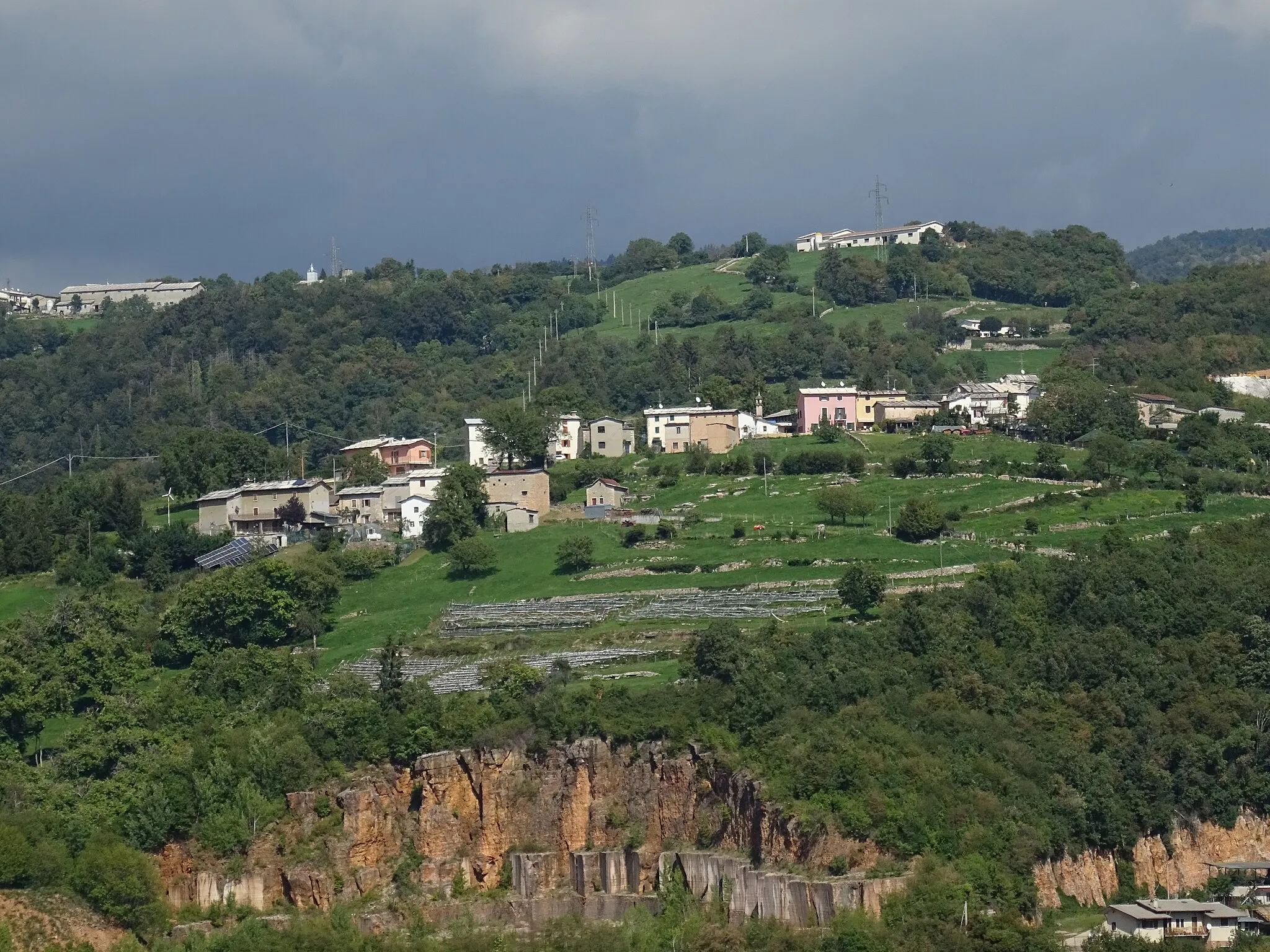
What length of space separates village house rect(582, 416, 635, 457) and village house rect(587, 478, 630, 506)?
12.4m

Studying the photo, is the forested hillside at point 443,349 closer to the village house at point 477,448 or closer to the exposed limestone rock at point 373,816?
the village house at point 477,448

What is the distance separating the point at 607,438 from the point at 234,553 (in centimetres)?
2357

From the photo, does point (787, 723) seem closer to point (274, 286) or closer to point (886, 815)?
point (886, 815)

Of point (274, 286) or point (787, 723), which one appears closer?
point (787, 723)

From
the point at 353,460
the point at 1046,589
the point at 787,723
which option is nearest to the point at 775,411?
the point at 353,460

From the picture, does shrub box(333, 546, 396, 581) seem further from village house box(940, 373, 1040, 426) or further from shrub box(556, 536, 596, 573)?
village house box(940, 373, 1040, 426)

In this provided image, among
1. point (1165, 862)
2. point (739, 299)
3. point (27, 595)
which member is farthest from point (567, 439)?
point (1165, 862)

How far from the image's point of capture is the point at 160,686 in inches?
2808

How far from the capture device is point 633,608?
75.8m

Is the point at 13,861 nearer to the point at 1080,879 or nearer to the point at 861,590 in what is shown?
the point at 1080,879

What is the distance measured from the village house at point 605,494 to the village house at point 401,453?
16.2 metres

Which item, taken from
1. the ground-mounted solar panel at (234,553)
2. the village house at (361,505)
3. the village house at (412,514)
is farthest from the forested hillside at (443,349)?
the ground-mounted solar panel at (234,553)

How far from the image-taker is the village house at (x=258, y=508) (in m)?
93.0

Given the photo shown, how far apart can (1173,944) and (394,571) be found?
1514 inches
